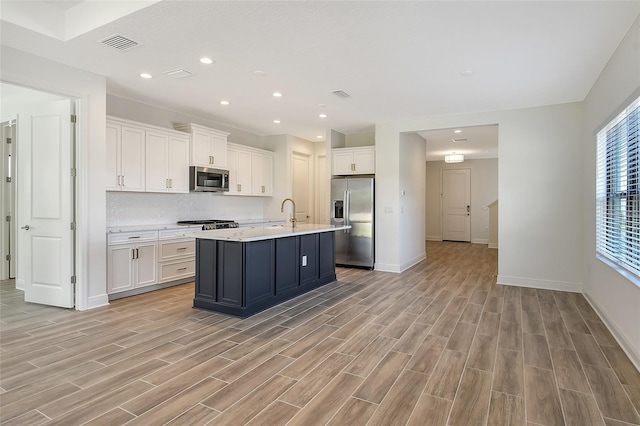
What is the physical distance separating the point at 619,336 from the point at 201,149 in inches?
225

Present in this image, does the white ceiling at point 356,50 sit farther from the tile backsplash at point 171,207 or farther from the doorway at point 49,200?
the tile backsplash at point 171,207

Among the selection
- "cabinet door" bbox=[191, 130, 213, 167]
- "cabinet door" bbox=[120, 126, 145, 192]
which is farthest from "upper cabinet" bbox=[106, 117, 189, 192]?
"cabinet door" bbox=[191, 130, 213, 167]

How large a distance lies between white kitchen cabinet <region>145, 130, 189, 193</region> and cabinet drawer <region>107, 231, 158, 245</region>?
67 centimetres

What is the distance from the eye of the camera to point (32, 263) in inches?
168

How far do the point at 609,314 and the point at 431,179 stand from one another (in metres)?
8.89

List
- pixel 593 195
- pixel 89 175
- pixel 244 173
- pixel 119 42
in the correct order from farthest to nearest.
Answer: pixel 244 173 < pixel 593 195 < pixel 89 175 < pixel 119 42

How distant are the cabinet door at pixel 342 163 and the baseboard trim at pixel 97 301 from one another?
174 inches

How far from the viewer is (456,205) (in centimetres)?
1175

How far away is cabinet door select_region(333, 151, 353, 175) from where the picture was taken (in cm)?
688

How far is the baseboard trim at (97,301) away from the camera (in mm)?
4059

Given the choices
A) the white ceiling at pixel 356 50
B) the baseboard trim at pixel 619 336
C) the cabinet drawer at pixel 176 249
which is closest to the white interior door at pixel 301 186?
the white ceiling at pixel 356 50

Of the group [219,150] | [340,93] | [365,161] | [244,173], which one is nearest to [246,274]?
[340,93]

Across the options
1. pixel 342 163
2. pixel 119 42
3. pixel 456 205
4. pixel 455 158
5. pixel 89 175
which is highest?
pixel 119 42

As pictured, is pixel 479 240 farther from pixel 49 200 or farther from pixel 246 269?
pixel 49 200
